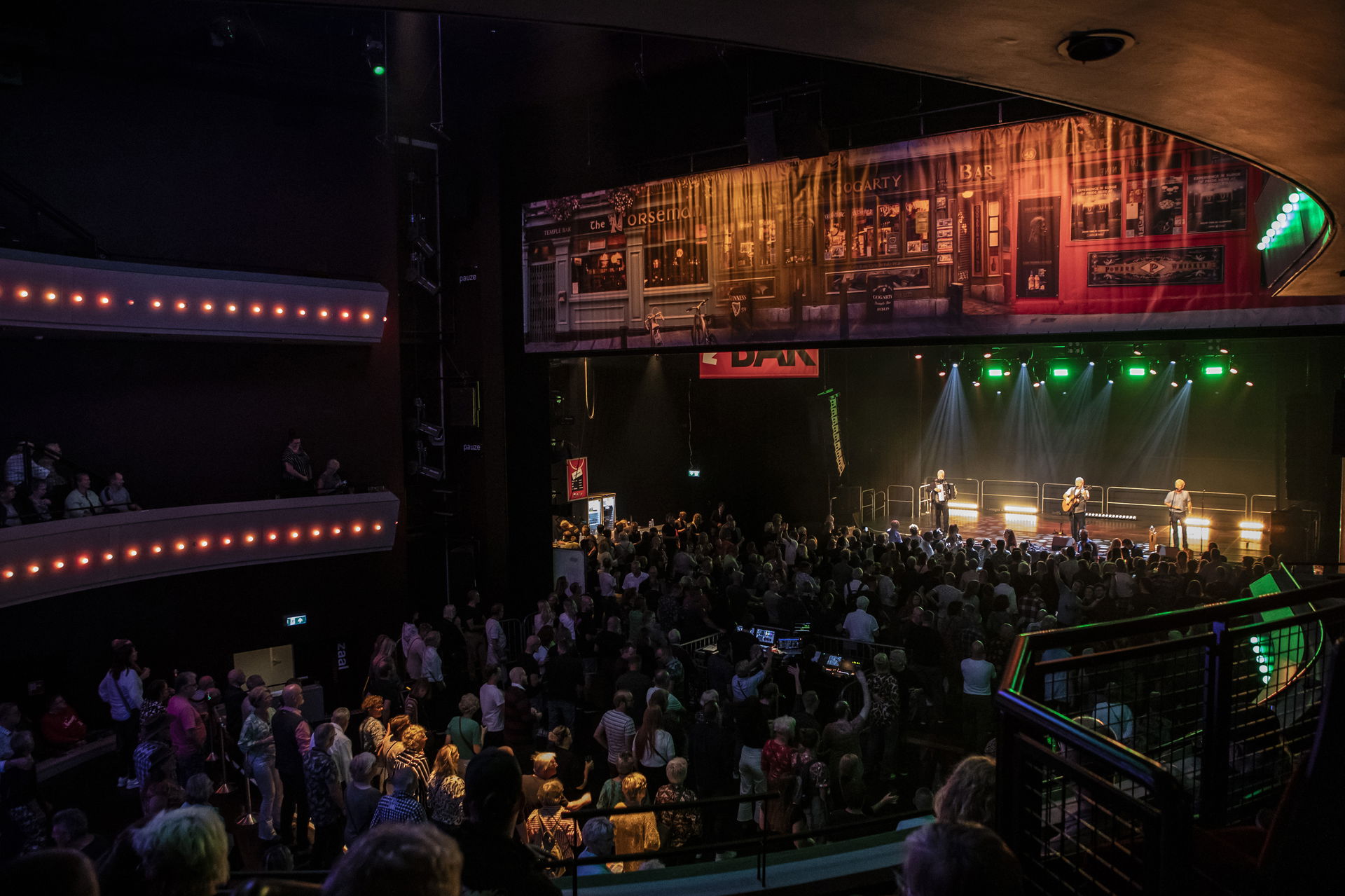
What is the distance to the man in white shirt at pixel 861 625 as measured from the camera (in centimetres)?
877

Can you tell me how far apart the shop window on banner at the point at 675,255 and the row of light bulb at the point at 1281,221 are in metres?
6.23

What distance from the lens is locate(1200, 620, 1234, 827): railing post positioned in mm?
2693

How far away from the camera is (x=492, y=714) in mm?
7910

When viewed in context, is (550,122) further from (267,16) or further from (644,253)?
(267,16)

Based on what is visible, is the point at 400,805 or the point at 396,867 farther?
the point at 400,805

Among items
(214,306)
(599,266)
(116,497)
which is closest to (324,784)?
(116,497)

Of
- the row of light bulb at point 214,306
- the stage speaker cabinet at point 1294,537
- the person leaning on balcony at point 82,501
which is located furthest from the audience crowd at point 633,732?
the stage speaker cabinet at point 1294,537

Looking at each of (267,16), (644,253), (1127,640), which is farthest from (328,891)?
(267,16)

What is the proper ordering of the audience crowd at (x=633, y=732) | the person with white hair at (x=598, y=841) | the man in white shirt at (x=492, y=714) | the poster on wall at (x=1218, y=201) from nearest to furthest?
the audience crowd at (x=633, y=732)
the person with white hair at (x=598, y=841)
the man in white shirt at (x=492, y=714)
the poster on wall at (x=1218, y=201)

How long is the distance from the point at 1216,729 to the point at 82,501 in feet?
35.8

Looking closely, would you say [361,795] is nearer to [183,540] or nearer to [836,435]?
[183,540]

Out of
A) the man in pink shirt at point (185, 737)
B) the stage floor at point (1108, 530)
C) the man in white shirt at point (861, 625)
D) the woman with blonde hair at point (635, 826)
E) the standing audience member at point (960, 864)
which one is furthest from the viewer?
the stage floor at point (1108, 530)

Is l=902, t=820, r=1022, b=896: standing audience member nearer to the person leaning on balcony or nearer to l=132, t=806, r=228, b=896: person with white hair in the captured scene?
l=132, t=806, r=228, b=896: person with white hair

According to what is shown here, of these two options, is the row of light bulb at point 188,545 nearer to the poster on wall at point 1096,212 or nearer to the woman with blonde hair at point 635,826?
the woman with blonde hair at point 635,826
